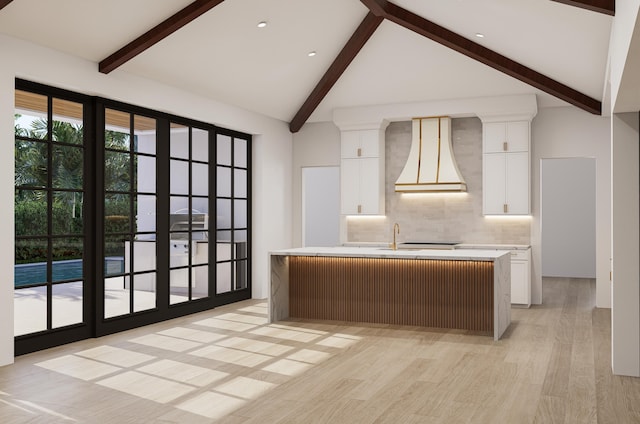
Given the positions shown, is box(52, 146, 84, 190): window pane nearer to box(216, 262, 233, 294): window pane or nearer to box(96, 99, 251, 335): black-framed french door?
box(96, 99, 251, 335): black-framed french door

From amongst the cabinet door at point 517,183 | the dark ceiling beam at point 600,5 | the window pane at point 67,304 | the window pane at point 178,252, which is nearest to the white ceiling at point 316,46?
the cabinet door at point 517,183

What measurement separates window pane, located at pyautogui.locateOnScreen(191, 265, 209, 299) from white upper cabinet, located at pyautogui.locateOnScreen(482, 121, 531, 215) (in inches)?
164

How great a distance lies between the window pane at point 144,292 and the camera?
7.11 m

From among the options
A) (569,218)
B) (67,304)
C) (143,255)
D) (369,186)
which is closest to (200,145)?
(143,255)

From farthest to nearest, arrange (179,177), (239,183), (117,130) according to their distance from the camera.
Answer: (239,183) < (179,177) < (117,130)

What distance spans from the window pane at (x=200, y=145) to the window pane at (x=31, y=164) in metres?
2.43

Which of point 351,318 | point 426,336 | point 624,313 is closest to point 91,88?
point 351,318

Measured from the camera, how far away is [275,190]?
10086 millimetres

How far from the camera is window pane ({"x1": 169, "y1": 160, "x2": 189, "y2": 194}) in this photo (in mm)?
7750

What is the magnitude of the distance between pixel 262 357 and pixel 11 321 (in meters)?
2.25

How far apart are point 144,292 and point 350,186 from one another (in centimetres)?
393

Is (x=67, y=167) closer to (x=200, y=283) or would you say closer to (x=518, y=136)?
(x=200, y=283)

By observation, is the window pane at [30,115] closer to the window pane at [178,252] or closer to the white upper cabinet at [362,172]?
the window pane at [178,252]

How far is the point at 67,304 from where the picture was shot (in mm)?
6195
